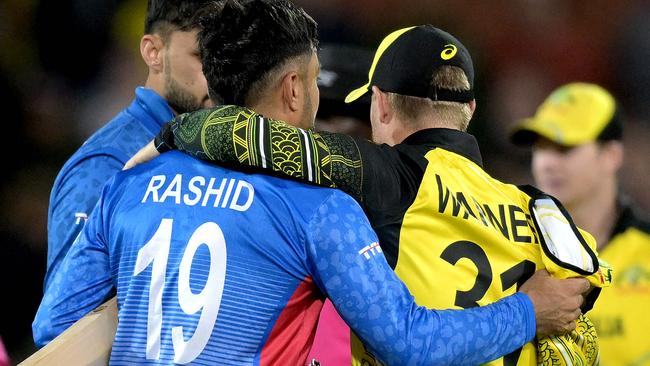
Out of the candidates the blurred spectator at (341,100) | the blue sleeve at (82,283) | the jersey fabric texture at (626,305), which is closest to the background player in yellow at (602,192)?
the jersey fabric texture at (626,305)

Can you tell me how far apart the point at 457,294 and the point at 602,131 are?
298 centimetres

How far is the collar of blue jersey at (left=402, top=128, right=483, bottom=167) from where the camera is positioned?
2.38m

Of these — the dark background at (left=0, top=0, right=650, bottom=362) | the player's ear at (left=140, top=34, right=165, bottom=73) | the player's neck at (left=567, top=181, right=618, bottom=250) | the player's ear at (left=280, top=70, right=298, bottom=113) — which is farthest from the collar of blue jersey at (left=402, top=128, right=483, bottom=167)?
the dark background at (left=0, top=0, right=650, bottom=362)

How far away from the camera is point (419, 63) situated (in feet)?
8.15

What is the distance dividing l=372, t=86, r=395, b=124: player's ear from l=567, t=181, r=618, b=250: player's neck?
2557 millimetres

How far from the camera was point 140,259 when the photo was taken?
6.92 feet

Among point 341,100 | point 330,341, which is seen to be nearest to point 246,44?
point 330,341

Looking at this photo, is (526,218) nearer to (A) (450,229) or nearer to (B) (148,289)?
(A) (450,229)

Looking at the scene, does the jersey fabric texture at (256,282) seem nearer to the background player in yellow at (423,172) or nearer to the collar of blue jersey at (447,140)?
the background player in yellow at (423,172)

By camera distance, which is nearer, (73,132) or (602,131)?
(602,131)

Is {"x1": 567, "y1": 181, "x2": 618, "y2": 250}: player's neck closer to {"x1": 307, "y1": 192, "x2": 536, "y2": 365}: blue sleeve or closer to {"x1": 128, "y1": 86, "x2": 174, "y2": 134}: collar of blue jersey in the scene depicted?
{"x1": 128, "y1": 86, "x2": 174, "y2": 134}: collar of blue jersey

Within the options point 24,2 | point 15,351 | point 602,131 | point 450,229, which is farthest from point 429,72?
point 24,2

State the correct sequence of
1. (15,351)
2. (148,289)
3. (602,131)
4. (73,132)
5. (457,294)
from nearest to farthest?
(148,289)
(457,294)
(602,131)
(15,351)
(73,132)

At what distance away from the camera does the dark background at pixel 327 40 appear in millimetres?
5668
